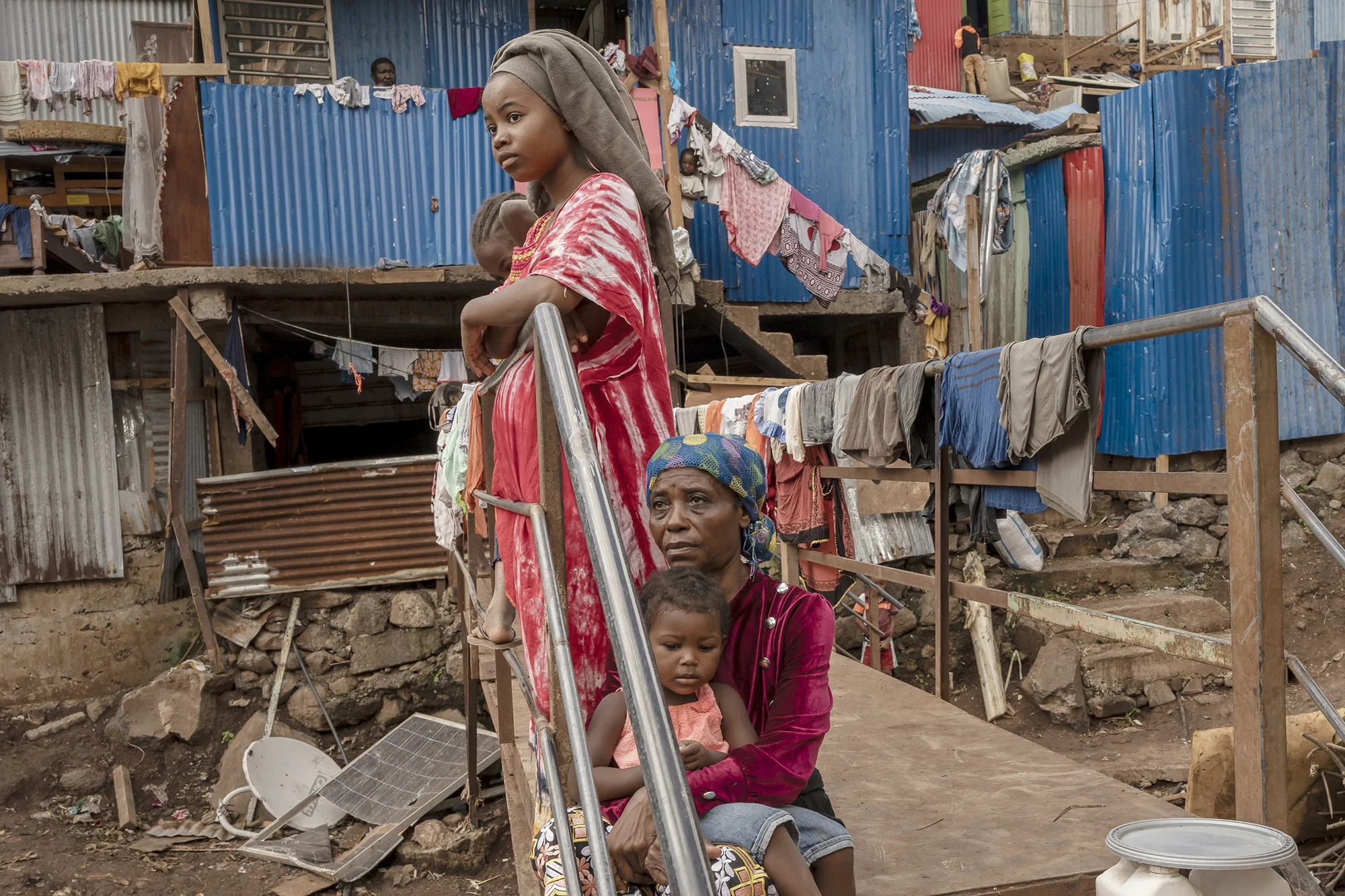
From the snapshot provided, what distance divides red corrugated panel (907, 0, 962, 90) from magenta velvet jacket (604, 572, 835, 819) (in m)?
14.3

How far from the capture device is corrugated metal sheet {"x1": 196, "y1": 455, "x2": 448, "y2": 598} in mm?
9547

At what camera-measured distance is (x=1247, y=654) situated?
216 cm

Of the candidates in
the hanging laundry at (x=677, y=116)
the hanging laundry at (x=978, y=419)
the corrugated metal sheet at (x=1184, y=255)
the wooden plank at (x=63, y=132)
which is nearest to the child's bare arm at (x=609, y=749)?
A: the hanging laundry at (x=978, y=419)

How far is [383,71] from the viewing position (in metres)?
10.5

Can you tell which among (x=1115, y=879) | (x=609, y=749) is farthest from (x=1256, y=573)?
(x=609, y=749)

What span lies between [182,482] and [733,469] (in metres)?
8.56

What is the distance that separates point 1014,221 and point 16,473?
34.2 ft

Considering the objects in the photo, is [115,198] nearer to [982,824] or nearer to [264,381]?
[264,381]

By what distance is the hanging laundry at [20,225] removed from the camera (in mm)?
8625

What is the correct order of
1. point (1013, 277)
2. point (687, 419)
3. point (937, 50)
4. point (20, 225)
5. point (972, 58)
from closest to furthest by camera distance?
Result: point (687, 419)
point (20, 225)
point (1013, 277)
point (972, 58)
point (937, 50)

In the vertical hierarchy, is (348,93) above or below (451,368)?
above

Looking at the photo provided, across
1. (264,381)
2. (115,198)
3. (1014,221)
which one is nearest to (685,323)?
(1014,221)

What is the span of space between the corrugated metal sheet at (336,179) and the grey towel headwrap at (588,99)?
24.5 ft

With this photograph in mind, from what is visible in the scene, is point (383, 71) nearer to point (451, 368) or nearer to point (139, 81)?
point (139, 81)
